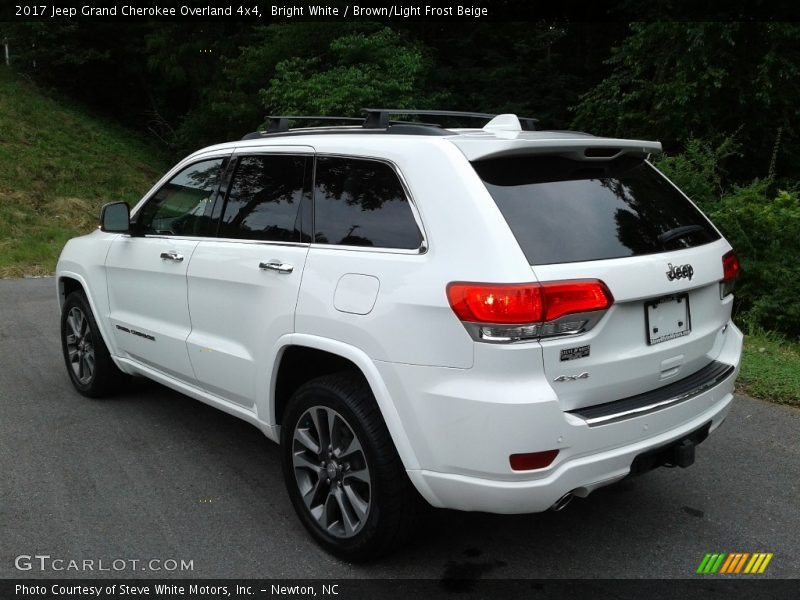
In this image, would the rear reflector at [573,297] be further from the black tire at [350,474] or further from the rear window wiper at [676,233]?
the black tire at [350,474]

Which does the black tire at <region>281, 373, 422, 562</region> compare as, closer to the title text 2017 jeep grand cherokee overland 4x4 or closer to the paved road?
the title text 2017 jeep grand cherokee overland 4x4

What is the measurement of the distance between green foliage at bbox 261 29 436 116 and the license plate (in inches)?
607

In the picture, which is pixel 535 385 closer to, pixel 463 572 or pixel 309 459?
pixel 463 572

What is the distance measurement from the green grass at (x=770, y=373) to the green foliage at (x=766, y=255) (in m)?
0.92

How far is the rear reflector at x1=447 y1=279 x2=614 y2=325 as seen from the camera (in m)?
2.62

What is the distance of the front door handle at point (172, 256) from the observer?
4117 millimetres

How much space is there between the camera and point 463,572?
10.3 ft

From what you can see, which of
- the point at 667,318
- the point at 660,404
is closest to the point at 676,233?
the point at 667,318

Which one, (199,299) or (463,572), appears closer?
(463,572)

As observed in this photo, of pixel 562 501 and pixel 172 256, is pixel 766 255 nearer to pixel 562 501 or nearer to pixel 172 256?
pixel 562 501

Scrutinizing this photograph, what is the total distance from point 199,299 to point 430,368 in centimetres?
169

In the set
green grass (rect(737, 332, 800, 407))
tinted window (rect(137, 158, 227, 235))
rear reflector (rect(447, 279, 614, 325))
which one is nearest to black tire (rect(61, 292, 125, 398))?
tinted window (rect(137, 158, 227, 235))

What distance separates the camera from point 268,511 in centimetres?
368

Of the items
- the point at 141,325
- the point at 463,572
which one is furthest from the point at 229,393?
the point at 463,572
